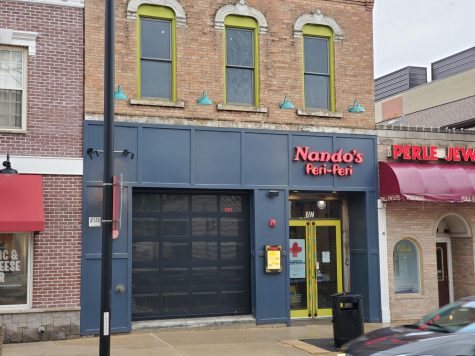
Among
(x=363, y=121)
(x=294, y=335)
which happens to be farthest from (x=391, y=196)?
(x=294, y=335)

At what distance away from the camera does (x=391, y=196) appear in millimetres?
14727

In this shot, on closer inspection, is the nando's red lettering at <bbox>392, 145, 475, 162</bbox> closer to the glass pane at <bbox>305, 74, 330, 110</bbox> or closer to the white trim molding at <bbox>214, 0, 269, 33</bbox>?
the glass pane at <bbox>305, 74, 330, 110</bbox>

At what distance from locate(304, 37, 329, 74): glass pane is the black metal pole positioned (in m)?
7.27

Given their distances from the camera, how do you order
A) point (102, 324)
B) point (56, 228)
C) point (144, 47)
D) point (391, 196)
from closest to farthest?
point (102, 324)
point (56, 228)
point (144, 47)
point (391, 196)

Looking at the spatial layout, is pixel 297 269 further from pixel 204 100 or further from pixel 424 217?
pixel 204 100

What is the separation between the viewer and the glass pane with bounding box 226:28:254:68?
1440 centimetres

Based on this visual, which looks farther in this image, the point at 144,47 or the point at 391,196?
Answer: the point at 391,196

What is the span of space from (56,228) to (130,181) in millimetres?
1832

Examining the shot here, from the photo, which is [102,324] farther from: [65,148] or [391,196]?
[391,196]

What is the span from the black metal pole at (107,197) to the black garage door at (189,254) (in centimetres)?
502

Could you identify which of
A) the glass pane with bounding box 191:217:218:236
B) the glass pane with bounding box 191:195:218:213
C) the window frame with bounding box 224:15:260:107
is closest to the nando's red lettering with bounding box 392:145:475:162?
the window frame with bounding box 224:15:260:107

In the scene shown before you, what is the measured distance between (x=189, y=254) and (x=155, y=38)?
4.98 m

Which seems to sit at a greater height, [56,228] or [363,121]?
[363,121]

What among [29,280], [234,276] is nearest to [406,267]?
[234,276]
